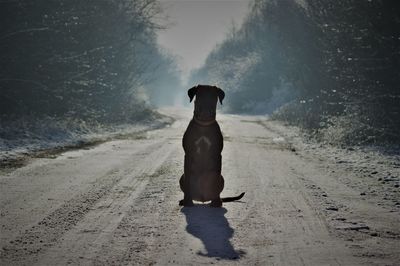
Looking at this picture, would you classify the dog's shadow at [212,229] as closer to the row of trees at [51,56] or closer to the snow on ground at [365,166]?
the snow on ground at [365,166]

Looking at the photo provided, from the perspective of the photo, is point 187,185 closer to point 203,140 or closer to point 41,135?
point 203,140

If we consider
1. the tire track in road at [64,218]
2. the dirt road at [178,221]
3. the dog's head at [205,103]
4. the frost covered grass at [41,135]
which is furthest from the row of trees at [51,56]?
the dog's head at [205,103]

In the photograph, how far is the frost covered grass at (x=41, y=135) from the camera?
485 inches

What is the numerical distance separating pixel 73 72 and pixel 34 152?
26.3 feet

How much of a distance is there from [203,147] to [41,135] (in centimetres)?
1133

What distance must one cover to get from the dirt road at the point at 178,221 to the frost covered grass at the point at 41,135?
3.23m

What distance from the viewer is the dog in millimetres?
5895

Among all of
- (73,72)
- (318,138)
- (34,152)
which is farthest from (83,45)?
(318,138)

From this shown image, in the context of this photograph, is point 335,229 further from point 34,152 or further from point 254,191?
point 34,152

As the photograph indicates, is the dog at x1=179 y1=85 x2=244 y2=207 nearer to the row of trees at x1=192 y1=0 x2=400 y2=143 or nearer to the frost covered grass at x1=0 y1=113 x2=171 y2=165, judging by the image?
the frost covered grass at x1=0 y1=113 x2=171 y2=165

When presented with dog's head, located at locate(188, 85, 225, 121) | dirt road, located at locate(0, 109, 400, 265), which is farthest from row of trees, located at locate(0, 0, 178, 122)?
dog's head, located at locate(188, 85, 225, 121)

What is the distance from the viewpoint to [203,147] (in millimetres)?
5926

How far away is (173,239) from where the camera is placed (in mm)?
4641

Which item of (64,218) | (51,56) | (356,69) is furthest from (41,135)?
(356,69)
